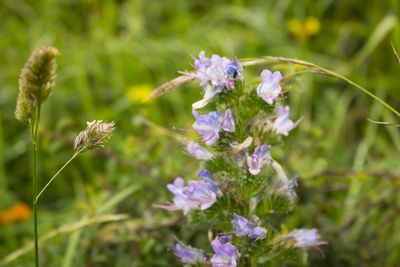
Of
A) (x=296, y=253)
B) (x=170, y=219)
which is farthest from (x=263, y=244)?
(x=170, y=219)

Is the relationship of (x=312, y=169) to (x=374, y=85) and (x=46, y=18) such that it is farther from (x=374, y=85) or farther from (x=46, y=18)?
(x=46, y=18)

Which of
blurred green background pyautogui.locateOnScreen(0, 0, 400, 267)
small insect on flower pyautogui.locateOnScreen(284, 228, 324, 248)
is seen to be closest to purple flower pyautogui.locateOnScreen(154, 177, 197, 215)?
blurred green background pyautogui.locateOnScreen(0, 0, 400, 267)

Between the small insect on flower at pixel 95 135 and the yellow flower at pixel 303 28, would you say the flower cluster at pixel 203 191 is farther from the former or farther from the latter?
the yellow flower at pixel 303 28

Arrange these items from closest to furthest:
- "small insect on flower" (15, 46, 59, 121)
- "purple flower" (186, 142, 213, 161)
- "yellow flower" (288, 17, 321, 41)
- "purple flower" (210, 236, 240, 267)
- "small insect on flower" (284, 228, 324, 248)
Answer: "small insect on flower" (15, 46, 59, 121) → "purple flower" (210, 236, 240, 267) → "purple flower" (186, 142, 213, 161) → "small insect on flower" (284, 228, 324, 248) → "yellow flower" (288, 17, 321, 41)

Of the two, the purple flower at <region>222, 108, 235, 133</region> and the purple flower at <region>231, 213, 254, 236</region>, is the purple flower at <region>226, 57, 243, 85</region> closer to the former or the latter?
the purple flower at <region>222, 108, 235, 133</region>

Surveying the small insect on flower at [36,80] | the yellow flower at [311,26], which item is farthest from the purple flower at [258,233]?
the yellow flower at [311,26]

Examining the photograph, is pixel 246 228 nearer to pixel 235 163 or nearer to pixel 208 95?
pixel 235 163

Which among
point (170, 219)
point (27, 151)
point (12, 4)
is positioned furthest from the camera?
point (12, 4)
